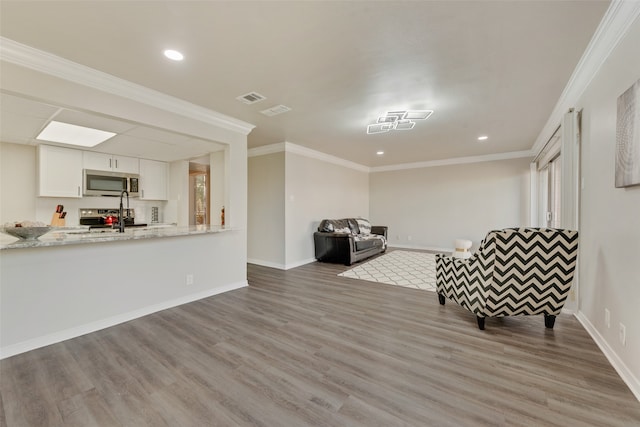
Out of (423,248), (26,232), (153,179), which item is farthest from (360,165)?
(26,232)

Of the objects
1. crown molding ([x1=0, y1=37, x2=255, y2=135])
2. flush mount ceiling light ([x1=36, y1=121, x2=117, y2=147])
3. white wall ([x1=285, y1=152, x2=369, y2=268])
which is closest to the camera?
crown molding ([x1=0, y1=37, x2=255, y2=135])

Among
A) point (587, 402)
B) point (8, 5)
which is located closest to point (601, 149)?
point (587, 402)

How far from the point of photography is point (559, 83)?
280cm

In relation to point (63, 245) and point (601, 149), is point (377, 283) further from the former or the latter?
point (63, 245)

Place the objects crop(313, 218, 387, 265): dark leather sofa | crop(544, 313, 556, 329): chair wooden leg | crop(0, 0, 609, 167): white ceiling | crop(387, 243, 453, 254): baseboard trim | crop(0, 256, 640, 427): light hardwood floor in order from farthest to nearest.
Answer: crop(387, 243, 453, 254): baseboard trim, crop(313, 218, 387, 265): dark leather sofa, crop(544, 313, 556, 329): chair wooden leg, crop(0, 0, 609, 167): white ceiling, crop(0, 256, 640, 427): light hardwood floor

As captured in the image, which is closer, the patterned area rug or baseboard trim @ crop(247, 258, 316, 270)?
the patterned area rug

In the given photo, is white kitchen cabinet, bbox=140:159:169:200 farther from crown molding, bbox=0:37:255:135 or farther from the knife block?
crown molding, bbox=0:37:255:135

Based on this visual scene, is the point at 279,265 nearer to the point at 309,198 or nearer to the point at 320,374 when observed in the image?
the point at 309,198

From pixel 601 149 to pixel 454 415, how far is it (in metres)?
2.53

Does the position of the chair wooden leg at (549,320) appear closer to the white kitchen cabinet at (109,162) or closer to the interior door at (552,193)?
the interior door at (552,193)

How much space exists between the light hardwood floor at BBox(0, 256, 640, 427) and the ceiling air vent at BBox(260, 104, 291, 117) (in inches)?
103

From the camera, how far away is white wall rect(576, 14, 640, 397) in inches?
66.7

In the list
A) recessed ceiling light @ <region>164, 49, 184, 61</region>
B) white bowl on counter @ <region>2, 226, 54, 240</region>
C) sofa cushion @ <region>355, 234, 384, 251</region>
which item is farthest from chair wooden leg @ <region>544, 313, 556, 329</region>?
white bowl on counter @ <region>2, 226, 54, 240</region>

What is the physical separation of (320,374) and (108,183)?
201 inches
